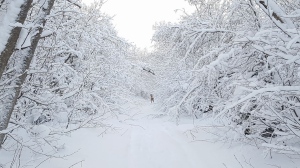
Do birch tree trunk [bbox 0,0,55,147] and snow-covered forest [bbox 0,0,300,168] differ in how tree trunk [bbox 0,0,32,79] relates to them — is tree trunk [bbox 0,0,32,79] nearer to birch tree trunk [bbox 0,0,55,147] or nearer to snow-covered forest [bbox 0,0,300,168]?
Result: snow-covered forest [bbox 0,0,300,168]

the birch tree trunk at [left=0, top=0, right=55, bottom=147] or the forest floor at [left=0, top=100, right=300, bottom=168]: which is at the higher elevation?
the birch tree trunk at [left=0, top=0, right=55, bottom=147]

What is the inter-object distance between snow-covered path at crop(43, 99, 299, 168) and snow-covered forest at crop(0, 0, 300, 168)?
10cm

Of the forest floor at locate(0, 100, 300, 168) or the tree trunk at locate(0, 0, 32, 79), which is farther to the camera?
the forest floor at locate(0, 100, 300, 168)

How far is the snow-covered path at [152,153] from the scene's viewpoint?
5301mm

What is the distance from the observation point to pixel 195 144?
7.41 m

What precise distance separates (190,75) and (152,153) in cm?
253

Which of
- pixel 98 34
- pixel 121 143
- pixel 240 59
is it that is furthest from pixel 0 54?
pixel 98 34

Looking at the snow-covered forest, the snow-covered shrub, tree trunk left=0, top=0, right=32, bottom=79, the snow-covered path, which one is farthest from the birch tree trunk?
the snow-covered shrub

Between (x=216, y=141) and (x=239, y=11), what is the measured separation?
3.56 metres

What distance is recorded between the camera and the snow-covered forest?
9.64 ft

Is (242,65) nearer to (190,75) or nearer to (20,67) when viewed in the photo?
(190,75)

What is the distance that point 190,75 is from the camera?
6.81 metres

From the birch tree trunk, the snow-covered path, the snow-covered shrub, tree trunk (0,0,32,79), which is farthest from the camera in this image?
the snow-covered path

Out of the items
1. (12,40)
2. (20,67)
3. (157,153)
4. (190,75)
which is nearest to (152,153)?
(157,153)
